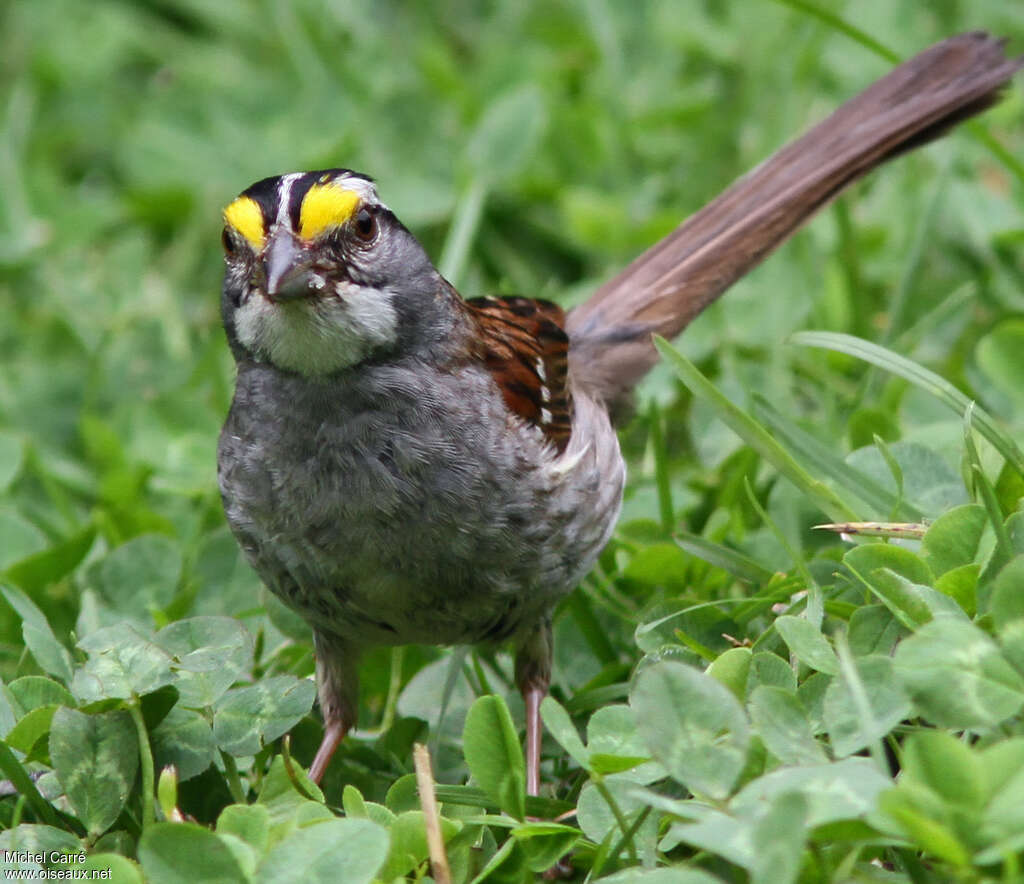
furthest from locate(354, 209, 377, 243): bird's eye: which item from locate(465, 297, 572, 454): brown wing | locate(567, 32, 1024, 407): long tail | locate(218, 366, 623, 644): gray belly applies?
locate(567, 32, 1024, 407): long tail

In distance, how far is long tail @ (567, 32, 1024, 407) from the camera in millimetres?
4430

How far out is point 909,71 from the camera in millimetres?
4480

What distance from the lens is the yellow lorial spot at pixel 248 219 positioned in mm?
3262

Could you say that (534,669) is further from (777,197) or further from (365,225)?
(777,197)

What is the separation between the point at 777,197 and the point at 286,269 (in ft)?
6.25

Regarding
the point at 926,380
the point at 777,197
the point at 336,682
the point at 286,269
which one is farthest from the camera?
the point at 777,197

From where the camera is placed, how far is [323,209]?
10.7 ft

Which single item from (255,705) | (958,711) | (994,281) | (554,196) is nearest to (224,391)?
(554,196)

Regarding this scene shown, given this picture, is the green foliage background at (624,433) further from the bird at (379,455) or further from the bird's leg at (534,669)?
the bird at (379,455)

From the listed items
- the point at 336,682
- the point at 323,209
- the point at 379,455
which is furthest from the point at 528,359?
the point at 336,682

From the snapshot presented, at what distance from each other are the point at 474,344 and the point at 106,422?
2133mm

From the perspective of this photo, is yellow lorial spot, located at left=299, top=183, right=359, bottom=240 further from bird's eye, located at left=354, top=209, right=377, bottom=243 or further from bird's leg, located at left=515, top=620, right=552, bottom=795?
bird's leg, located at left=515, top=620, right=552, bottom=795

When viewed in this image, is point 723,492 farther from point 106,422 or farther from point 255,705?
point 106,422

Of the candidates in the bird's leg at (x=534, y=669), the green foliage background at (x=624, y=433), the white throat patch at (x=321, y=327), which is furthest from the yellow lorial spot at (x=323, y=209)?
the bird's leg at (x=534, y=669)
